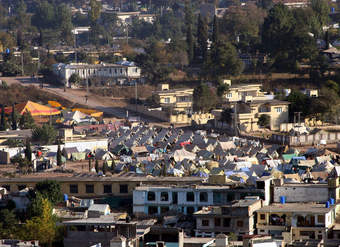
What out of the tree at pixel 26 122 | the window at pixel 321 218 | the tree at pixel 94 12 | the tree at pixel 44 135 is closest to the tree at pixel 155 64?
the tree at pixel 26 122

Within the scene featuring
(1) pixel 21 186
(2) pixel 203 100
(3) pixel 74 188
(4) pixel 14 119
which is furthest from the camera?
(2) pixel 203 100

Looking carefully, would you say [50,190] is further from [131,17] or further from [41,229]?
[131,17]

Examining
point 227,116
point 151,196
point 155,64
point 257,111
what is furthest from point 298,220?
point 155,64

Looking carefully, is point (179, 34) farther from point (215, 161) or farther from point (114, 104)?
point (215, 161)

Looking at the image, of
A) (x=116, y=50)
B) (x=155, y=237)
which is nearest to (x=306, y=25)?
(x=116, y=50)

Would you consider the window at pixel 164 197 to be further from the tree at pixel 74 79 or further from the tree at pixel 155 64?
the tree at pixel 155 64

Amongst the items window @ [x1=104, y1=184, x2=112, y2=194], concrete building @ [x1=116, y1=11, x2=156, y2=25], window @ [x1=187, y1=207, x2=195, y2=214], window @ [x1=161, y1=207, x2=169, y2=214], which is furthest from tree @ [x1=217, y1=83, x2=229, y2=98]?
concrete building @ [x1=116, y1=11, x2=156, y2=25]
